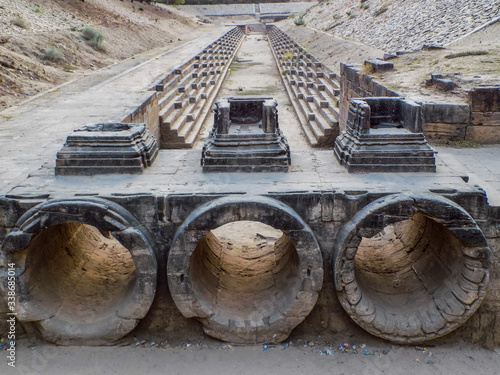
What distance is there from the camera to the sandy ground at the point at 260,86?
13.0 metres

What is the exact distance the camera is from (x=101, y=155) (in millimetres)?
→ 4980

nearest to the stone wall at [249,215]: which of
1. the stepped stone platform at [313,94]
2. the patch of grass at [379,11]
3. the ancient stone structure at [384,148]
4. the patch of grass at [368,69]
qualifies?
the ancient stone structure at [384,148]

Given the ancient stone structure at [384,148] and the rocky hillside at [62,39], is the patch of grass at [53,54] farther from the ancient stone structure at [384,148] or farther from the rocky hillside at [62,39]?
the ancient stone structure at [384,148]

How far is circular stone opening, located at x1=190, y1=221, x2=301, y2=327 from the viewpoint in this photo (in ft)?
15.5

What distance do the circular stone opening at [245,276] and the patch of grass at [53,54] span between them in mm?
13065

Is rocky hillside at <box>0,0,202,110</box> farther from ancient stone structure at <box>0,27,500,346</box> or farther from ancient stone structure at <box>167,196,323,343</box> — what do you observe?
ancient stone structure at <box>167,196,323,343</box>

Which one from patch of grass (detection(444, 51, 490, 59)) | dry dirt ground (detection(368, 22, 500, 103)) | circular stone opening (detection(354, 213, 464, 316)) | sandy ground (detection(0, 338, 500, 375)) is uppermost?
patch of grass (detection(444, 51, 490, 59))

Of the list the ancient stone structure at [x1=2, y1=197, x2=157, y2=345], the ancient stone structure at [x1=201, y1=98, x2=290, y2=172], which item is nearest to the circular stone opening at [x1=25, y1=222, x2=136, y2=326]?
the ancient stone structure at [x1=2, y1=197, x2=157, y2=345]

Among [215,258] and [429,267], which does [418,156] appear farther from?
[215,258]

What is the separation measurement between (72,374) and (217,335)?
4.89 feet

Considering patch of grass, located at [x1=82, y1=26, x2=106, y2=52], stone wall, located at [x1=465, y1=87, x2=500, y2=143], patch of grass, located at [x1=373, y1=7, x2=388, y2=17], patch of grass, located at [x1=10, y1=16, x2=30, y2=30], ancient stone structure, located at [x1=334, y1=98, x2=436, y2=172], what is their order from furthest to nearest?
1. patch of grass, located at [x1=373, y1=7, x2=388, y2=17]
2. patch of grass, located at [x1=82, y1=26, x2=106, y2=52]
3. patch of grass, located at [x1=10, y1=16, x2=30, y2=30]
4. stone wall, located at [x1=465, y1=87, x2=500, y2=143]
5. ancient stone structure, located at [x1=334, y1=98, x2=436, y2=172]

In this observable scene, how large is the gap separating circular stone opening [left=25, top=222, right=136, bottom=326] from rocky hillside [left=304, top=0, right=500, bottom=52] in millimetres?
13402

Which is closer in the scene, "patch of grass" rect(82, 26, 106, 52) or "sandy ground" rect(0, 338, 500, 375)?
"sandy ground" rect(0, 338, 500, 375)

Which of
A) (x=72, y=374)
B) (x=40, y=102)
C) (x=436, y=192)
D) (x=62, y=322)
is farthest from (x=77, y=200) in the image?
(x=40, y=102)
